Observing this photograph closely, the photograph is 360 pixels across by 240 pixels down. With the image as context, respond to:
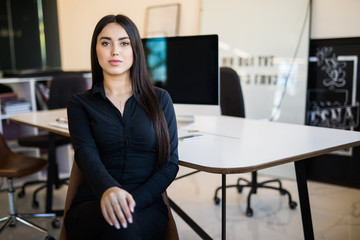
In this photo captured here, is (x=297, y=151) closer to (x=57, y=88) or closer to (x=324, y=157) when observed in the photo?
(x=324, y=157)

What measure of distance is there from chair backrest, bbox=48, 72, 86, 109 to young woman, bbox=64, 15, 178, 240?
1792 mm

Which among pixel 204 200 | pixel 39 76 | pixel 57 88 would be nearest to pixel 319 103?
pixel 204 200

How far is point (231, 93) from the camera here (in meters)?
2.92

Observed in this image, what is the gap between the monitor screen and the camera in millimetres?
2311

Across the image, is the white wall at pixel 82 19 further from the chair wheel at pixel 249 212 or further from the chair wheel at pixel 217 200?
the chair wheel at pixel 249 212

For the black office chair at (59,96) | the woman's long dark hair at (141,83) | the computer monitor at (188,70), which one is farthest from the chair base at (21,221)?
the woman's long dark hair at (141,83)

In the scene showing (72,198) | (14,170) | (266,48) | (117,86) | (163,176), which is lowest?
(14,170)

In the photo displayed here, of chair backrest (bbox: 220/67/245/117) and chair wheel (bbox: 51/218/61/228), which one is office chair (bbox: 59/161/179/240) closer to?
chair wheel (bbox: 51/218/61/228)

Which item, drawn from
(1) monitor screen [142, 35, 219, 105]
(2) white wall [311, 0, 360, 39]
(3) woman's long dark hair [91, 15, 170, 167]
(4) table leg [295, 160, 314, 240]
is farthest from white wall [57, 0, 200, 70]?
(4) table leg [295, 160, 314, 240]

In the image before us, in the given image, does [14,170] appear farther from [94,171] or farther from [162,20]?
[162,20]

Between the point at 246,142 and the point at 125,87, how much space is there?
2.13 ft

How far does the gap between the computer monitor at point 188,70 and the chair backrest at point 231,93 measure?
55 centimetres

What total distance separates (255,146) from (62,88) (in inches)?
84.8

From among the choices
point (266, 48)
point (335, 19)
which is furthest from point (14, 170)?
point (335, 19)
